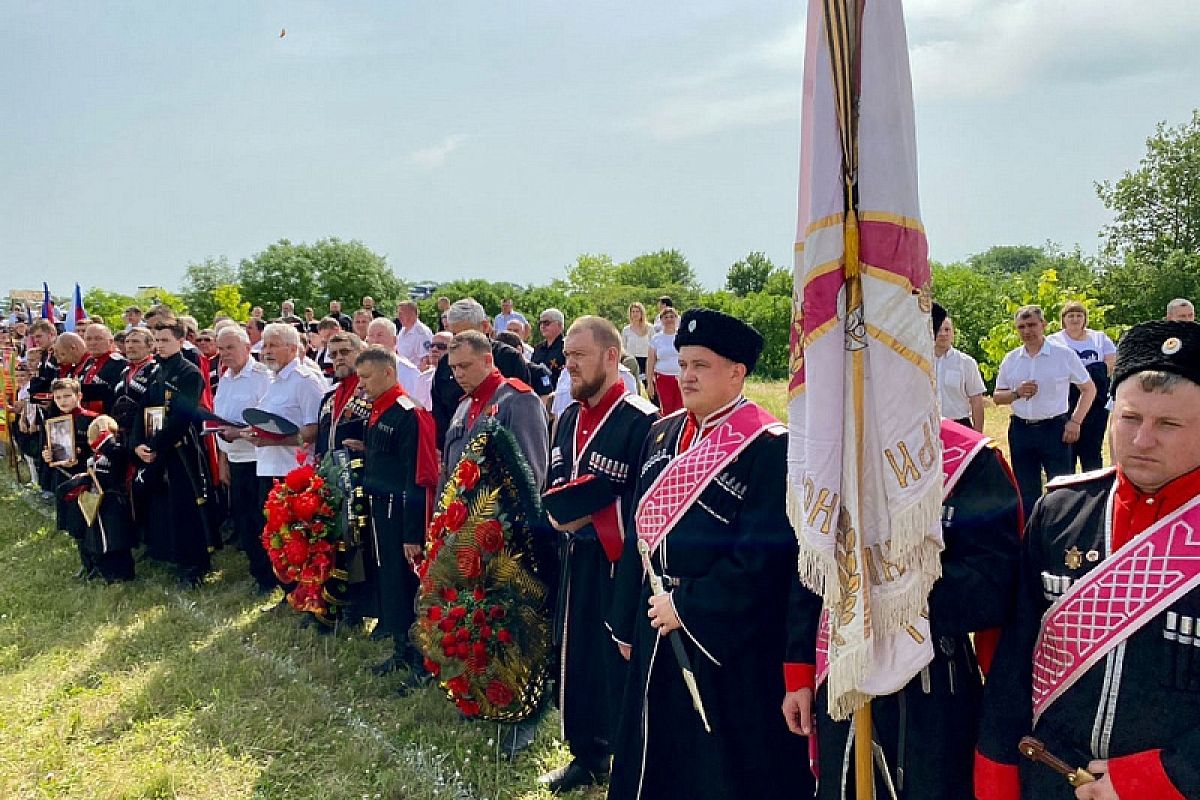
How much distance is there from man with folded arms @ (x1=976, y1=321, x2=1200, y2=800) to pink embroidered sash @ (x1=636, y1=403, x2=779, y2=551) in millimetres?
1114

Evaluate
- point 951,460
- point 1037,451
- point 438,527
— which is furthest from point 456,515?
point 1037,451

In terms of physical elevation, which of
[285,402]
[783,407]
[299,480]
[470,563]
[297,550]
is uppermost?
[285,402]

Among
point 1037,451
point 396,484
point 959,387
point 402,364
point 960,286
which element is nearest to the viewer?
point 396,484

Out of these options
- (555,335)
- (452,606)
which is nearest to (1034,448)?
(555,335)

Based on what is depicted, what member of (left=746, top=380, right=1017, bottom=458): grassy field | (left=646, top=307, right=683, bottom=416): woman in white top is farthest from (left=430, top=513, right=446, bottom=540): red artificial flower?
(left=646, top=307, right=683, bottom=416): woman in white top

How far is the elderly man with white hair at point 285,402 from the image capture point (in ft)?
22.5

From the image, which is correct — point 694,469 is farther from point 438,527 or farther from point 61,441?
point 61,441

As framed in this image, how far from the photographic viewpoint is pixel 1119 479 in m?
2.16

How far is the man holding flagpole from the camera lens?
7.23 feet

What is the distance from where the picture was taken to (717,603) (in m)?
3.00

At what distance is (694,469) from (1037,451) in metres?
6.37

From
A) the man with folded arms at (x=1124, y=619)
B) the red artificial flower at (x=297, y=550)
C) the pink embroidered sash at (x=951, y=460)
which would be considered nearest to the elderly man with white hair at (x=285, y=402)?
the red artificial flower at (x=297, y=550)

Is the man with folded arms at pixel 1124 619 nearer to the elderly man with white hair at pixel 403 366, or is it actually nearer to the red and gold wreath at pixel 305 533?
the red and gold wreath at pixel 305 533

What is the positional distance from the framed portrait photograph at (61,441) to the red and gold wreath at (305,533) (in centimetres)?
309
